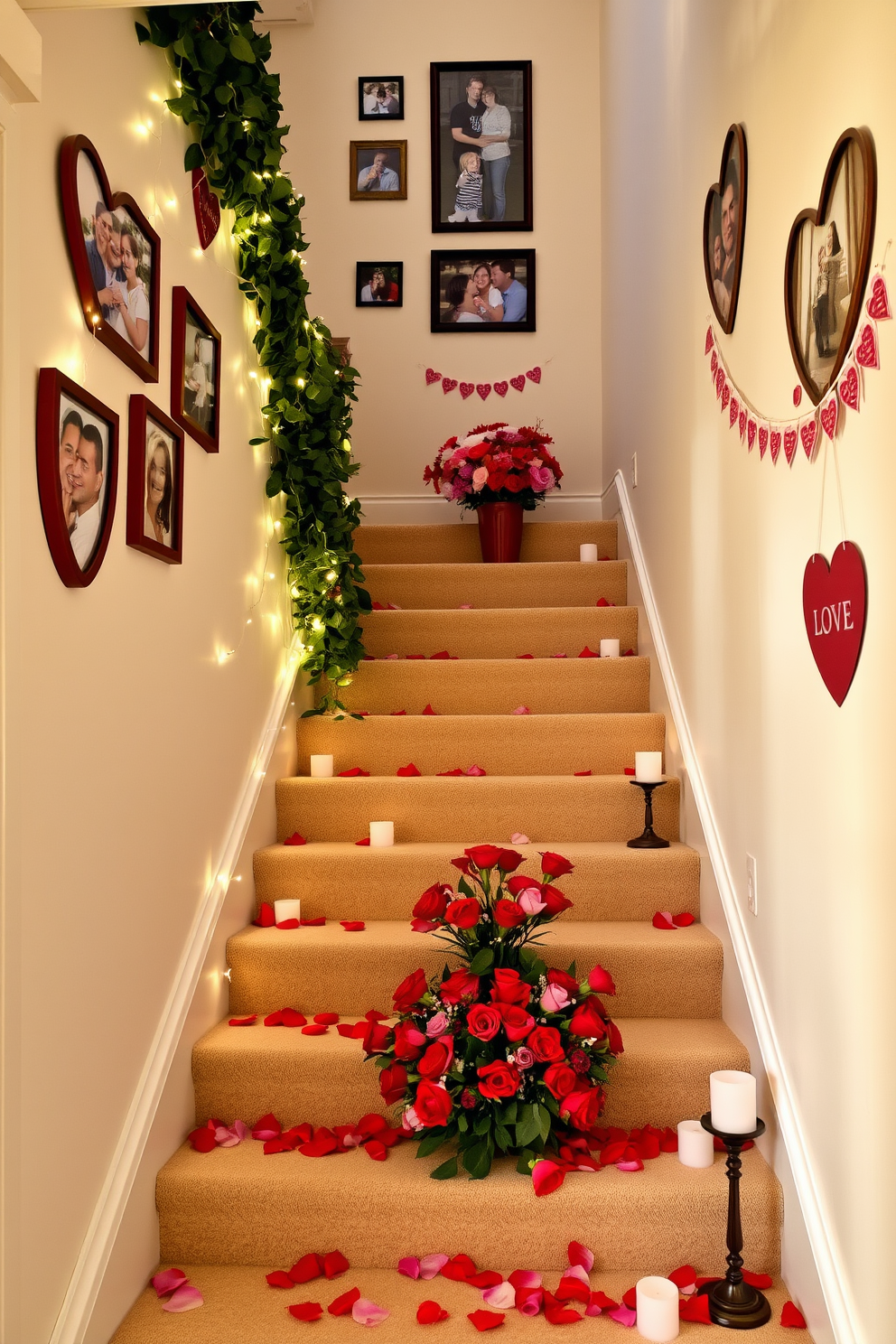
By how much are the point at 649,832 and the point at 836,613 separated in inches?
48.5

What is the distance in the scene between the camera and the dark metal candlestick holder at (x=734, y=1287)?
1.73 m

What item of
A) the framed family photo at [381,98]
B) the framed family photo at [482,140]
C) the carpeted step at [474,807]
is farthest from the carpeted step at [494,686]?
the framed family photo at [381,98]

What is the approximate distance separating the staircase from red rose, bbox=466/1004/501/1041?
0.89 feet

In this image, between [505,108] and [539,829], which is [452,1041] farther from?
[505,108]

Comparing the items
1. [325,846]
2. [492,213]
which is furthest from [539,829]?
[492,213]

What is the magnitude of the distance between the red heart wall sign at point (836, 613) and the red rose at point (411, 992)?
971 mm

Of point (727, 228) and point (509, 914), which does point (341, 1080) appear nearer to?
point (509, 914)

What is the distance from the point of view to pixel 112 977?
1.79 metres

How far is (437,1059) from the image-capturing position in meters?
1.96

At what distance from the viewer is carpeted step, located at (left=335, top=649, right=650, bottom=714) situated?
3314 mm

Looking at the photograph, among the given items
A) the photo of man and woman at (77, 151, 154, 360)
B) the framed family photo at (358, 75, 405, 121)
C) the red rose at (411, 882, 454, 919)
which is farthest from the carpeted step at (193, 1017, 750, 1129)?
the framed family photo at (358, 75, 405, 121)

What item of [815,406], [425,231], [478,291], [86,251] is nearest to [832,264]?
[815,406]

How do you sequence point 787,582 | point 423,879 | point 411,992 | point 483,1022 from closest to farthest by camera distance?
1. point 787,582
2. point 483,1022
3. point 411,992
4. point 423,879

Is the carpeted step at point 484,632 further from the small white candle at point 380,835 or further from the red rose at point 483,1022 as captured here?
the red rose at point 483,1022
